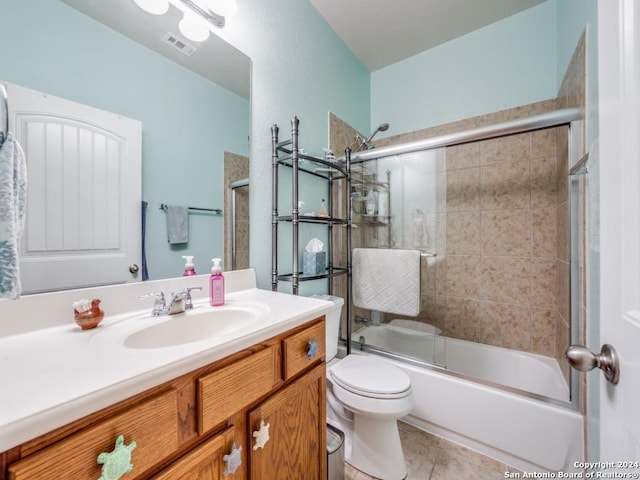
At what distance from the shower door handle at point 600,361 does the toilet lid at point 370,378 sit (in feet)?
2.72

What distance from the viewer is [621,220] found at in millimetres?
428

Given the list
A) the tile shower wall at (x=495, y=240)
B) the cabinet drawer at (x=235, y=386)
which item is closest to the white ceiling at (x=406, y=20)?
the tile shower wall at (x=495, y=240)

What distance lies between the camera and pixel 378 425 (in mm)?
1219

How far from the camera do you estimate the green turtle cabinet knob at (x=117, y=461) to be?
0.42 metres

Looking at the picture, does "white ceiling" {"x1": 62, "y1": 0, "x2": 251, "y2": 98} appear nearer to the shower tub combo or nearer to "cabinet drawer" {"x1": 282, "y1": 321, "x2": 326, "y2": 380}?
the shower tub combo

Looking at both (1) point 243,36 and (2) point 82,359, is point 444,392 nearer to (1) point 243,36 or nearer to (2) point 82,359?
(2) point 82,359

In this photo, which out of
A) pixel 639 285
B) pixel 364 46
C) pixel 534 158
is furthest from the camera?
pixel 364 46

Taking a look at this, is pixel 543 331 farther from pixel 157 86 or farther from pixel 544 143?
pixel 157 86

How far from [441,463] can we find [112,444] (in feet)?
4.87

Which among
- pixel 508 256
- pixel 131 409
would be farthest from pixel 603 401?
pixel 508 256

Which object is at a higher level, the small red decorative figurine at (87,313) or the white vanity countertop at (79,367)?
the small red decorative figurine at (87,313)

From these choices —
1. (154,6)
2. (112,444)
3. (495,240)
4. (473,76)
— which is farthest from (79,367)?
(473,76)

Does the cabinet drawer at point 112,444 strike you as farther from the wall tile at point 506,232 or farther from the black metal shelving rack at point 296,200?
the wall tile at point 506,232

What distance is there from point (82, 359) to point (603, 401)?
1013 millimetres
